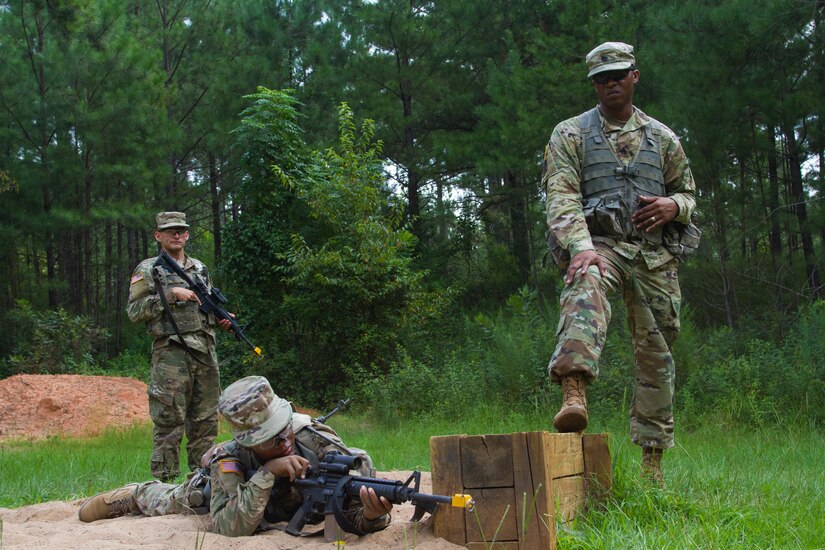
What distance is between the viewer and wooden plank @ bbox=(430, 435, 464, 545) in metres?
3.45

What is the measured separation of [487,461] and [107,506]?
240 centimetres

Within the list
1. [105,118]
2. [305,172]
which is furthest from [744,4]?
[105,118]

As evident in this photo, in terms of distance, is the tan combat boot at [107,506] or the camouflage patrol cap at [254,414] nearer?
the camouflage patrol cap at [254,414]

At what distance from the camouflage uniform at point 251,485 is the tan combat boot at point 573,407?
2.93 feet

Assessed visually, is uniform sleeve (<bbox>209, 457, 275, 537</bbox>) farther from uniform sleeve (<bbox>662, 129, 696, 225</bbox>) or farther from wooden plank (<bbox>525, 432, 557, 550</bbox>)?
uniform sleeve (<bbox>662, 129, 696, 225</bbox>)

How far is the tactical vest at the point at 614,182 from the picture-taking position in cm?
443

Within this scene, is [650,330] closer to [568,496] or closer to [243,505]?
[568,496]

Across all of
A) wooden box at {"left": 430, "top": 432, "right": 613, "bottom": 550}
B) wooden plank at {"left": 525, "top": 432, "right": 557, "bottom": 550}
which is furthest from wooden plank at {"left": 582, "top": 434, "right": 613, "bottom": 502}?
wooden plank at {"left": 525, "top": 432, "right": 557, "bottom": 550}

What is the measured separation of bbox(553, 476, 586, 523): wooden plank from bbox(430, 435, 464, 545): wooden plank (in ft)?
1.26

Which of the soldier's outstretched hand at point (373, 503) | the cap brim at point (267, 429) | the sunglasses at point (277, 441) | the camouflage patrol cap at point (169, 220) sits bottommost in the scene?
the soldier's outstretched hand at point (373, 503)

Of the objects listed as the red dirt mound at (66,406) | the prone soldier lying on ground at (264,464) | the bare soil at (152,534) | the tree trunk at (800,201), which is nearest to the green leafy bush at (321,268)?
the red dirt mound at (66,406)

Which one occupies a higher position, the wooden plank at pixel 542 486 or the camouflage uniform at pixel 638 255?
the camouflage uniform at pixel 638 255

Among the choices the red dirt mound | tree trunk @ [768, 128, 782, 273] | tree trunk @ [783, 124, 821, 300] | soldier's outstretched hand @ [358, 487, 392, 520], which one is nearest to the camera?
soldier's outstretched hand @ [358, 487, 392, 520]

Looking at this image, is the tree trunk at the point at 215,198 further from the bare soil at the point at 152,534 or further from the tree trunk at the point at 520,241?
the bare soil at the point at 152,534
